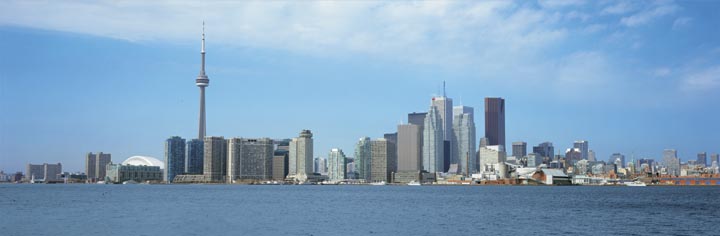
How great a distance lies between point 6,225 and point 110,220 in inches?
407

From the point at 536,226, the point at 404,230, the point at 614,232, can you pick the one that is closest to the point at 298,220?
the point at 404,230

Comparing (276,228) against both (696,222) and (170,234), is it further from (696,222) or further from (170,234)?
(696,222)

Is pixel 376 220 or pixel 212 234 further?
pixel 376 220

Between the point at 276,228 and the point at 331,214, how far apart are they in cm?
2210

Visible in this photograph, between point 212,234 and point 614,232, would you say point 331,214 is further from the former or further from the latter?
point 614,232

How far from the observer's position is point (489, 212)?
98375 mm

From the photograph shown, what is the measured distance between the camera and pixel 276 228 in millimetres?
71812

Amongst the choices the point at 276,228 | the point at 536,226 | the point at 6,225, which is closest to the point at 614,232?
the point at 536,226

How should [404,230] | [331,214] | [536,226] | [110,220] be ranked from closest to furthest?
1. [404,230]
2. [536,226]
3. [110,220]
4. [331,214]

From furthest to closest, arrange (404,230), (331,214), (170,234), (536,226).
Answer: (331,214) → (536,226) → (404,230) → (170,234)

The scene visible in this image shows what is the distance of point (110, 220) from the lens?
80.6m

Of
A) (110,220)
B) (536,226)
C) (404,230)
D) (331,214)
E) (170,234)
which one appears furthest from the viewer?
(331,214)

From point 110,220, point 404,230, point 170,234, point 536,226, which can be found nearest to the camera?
point 170,234

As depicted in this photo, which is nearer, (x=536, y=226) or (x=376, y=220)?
(x=536, y=226)
